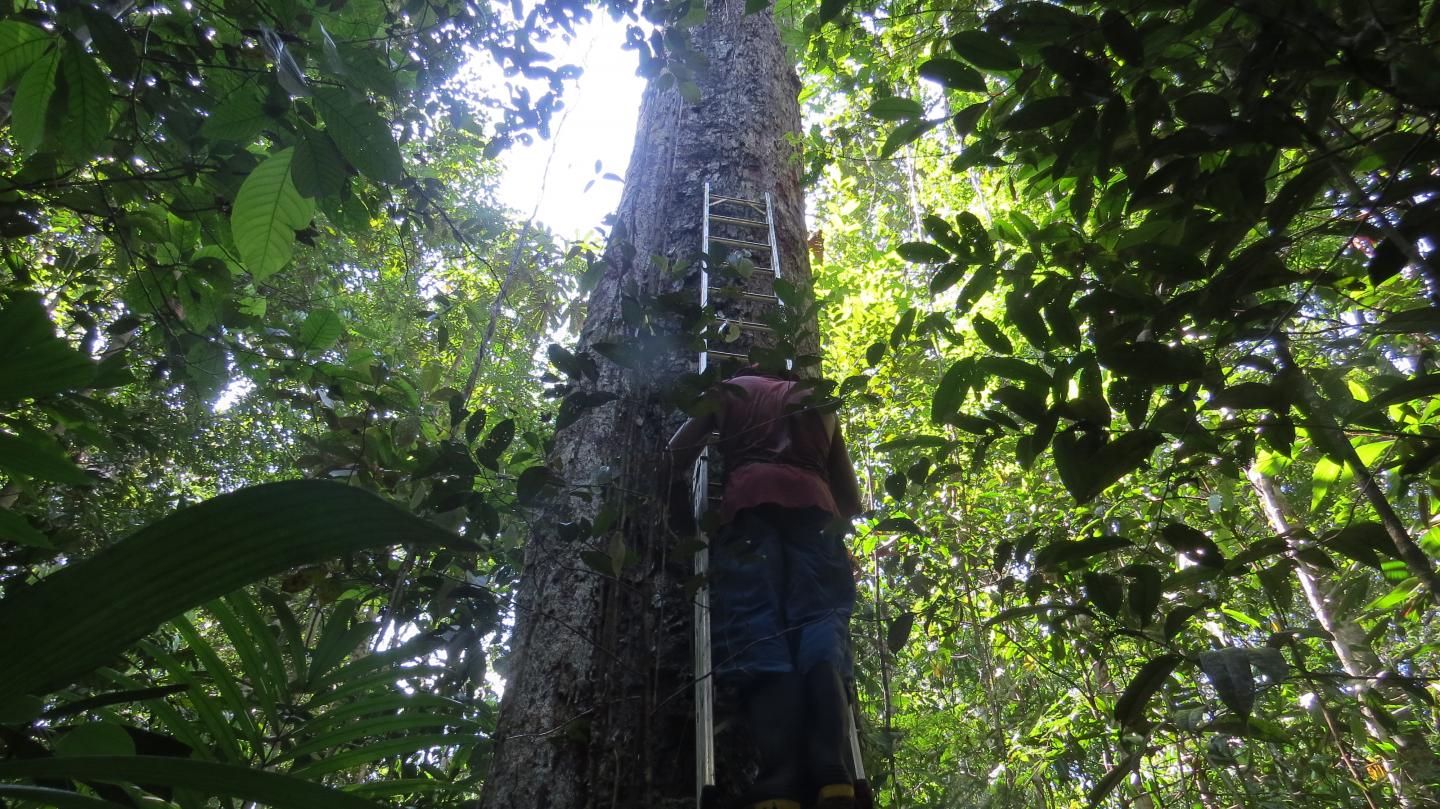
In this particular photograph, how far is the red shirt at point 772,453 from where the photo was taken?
1.96 m

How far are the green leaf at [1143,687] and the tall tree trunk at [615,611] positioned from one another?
31.3 inches

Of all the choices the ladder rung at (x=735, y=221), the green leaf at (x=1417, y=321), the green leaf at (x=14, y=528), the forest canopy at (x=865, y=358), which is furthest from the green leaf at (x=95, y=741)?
the ladder rung at (x=735, y=221)

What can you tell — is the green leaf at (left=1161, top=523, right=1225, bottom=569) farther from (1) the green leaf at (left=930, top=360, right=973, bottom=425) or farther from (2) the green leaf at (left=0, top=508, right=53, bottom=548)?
(2) the green leaf at (left=0, top=508, right=53, bottom=548)

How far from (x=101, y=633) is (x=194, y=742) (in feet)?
3.40

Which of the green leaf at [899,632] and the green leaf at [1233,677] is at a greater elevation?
the green leaf at [899,632]

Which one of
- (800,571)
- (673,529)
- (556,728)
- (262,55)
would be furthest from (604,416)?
(262,55)

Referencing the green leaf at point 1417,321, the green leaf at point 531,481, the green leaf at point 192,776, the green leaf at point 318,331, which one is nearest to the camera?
the green leaf at point 192,776

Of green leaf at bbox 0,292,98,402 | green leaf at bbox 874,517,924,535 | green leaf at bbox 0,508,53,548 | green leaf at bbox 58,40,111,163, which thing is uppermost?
green leaf at bbox 58,40,111,163

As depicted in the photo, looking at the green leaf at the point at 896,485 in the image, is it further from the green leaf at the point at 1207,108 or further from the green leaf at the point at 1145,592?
the green leaf at the point at 1207,108

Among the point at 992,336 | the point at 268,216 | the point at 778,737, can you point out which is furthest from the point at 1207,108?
the point at 268,216

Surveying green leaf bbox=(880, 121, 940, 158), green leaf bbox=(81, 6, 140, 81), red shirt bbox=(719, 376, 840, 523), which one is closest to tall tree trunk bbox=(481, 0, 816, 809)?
red shirt bbox=(719, 376, 840, 523)

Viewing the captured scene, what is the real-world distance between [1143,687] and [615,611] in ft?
3.41

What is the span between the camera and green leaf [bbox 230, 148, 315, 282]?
1.21 metres

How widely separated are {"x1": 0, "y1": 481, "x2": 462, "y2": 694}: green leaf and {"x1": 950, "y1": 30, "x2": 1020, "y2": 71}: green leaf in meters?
1.11
